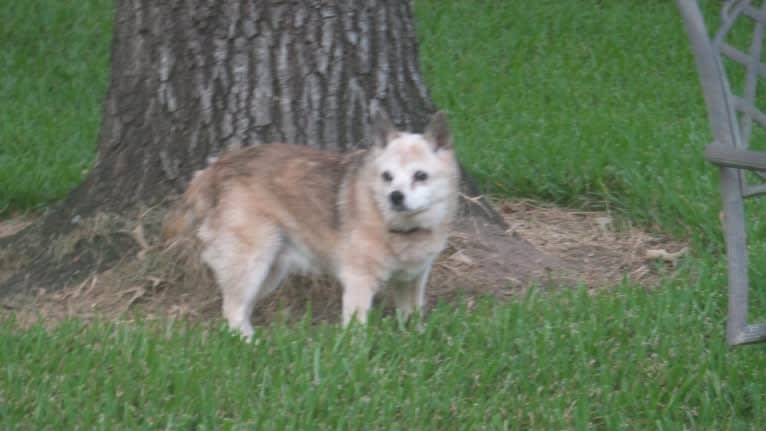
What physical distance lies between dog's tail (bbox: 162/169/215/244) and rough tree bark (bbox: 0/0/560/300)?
37 cm

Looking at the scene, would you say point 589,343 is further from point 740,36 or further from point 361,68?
point 740,36

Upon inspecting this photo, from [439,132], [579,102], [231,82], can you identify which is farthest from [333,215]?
[579,102]

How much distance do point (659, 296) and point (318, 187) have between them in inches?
62.2

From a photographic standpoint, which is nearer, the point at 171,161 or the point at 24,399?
the point at 24,399

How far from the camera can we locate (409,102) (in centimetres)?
623

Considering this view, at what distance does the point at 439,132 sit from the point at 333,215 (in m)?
0.60

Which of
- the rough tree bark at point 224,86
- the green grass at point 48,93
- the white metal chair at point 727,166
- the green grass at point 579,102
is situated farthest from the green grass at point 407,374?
the green grass at point 48,93

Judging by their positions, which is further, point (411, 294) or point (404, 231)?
point (411, 294)

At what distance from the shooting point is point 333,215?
5.40m

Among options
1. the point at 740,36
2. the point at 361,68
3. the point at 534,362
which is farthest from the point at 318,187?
the point at 740,36

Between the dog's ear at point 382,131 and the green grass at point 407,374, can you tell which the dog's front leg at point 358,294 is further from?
the dog's ear at point 382,131

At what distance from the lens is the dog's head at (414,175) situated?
5.15 meters

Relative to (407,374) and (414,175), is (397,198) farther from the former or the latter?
→ (407,374)

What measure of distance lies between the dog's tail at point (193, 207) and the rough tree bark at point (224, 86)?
37cm
